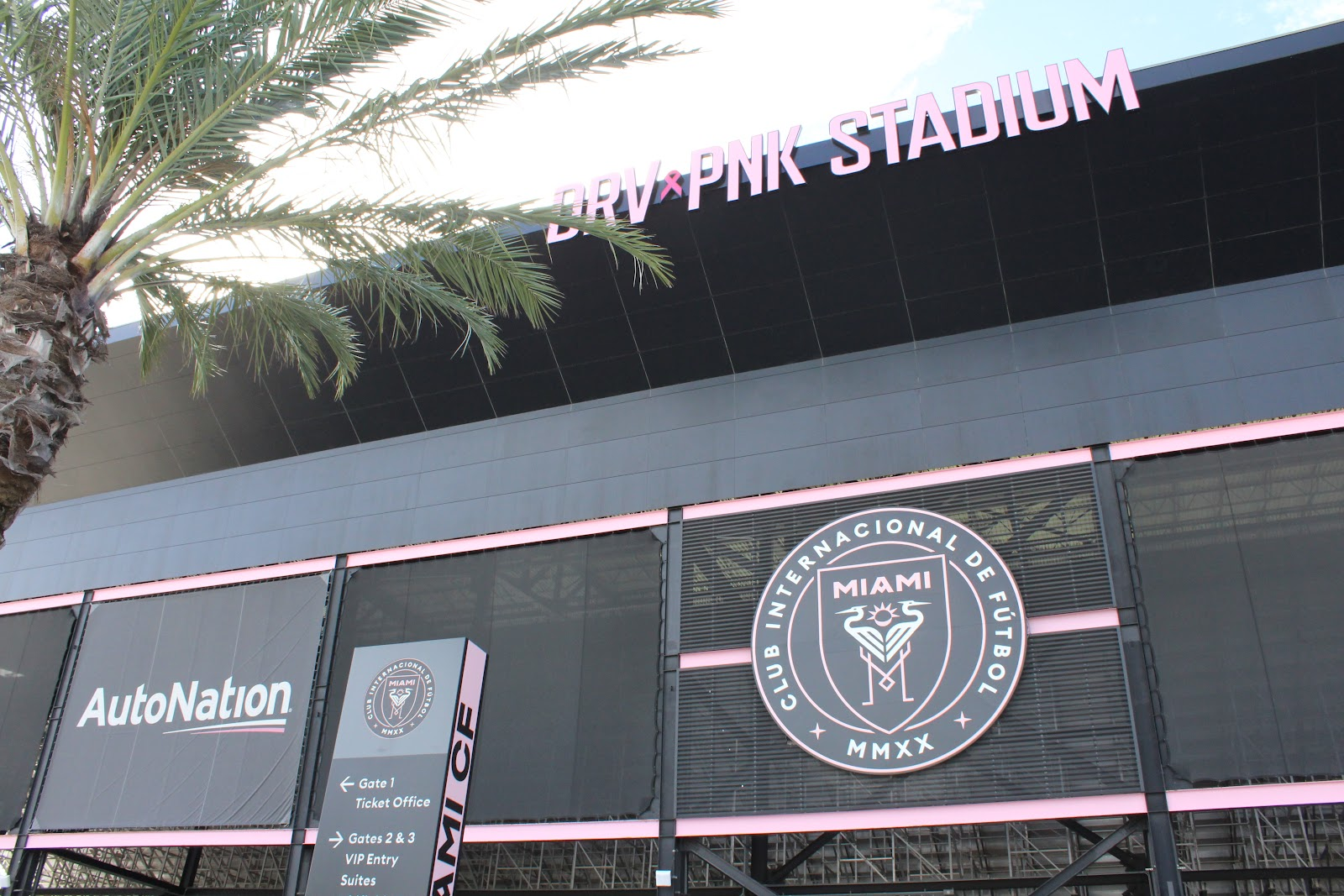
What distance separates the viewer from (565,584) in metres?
17.2

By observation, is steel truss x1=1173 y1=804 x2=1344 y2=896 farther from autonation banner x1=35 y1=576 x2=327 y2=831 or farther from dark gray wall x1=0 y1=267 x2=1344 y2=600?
autonation banner x1=35 y1=576 x2=327 y2=831

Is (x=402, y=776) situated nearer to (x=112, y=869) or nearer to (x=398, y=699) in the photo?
(x=398, y=699)

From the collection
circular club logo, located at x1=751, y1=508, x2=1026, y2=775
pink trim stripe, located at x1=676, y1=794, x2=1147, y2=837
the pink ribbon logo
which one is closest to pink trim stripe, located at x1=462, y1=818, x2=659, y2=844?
pink trim stripe, located at x1=676, y1=794, x2=1147, y2=837

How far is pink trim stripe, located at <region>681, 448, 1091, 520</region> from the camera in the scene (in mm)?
15148

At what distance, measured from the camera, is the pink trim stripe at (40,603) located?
20922 mm

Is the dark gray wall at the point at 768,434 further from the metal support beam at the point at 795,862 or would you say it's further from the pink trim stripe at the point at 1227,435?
the metal support beam at the point at 795,862

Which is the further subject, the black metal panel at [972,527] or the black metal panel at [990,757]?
the black metal panel at [972,527]

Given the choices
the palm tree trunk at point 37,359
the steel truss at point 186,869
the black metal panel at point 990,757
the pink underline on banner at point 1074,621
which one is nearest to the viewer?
the palm tree trunk at point 37,359

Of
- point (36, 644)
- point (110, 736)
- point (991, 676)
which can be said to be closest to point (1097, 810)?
point (991, 676)

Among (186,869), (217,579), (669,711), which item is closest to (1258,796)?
(669,711)

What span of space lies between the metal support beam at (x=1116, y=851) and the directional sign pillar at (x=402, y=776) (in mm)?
7145

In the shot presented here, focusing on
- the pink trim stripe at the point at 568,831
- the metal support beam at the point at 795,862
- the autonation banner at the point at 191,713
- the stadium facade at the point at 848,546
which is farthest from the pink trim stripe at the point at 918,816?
the autonation banner at the point at 191,713

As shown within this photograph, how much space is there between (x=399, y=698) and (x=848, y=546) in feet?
20.9

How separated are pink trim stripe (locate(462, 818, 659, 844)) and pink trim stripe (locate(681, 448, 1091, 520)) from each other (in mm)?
4516
